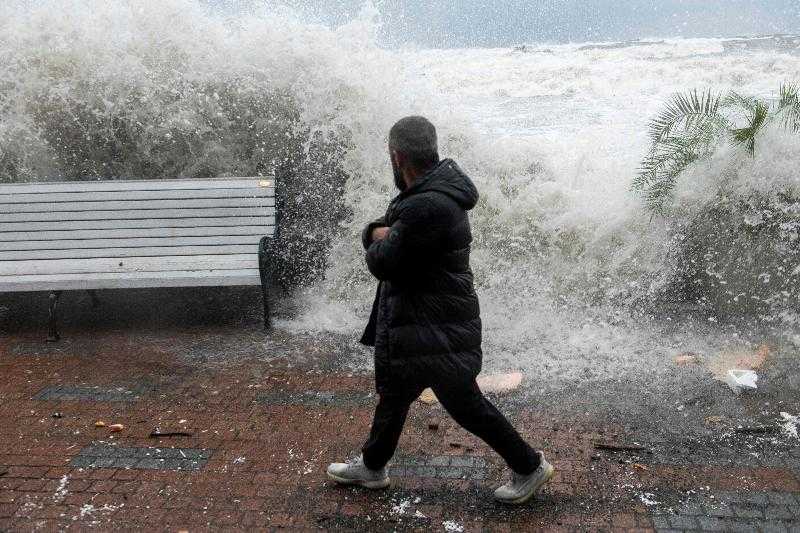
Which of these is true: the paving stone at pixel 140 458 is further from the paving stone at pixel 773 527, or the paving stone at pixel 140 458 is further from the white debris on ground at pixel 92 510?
the paving stone at pixel 773 527

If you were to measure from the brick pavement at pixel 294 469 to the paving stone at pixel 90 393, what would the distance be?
0.02 m

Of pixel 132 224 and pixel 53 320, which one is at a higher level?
pixel 132 224

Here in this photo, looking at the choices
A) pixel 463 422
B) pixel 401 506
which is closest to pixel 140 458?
pixel 401 506

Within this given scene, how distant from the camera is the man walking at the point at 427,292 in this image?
9.80 ft

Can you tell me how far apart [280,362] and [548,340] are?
6.89 feet

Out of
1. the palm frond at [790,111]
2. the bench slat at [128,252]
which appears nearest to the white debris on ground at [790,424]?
the palm frond at [790,111]

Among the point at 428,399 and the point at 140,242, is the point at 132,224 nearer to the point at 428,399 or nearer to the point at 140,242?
the point at 140,242

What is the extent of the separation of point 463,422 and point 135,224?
4251 millimetres

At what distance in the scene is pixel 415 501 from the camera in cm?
355

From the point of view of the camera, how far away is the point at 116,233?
20.9 feet

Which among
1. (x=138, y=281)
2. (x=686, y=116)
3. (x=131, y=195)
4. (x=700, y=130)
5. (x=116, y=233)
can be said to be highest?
(x=686, y=116)

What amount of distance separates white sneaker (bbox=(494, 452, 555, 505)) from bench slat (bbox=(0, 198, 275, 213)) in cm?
372

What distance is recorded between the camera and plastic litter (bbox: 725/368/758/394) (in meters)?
4.60

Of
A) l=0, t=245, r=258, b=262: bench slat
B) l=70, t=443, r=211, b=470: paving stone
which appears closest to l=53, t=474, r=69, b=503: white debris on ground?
l=70, t=443, r=211, b=470: paving stone
